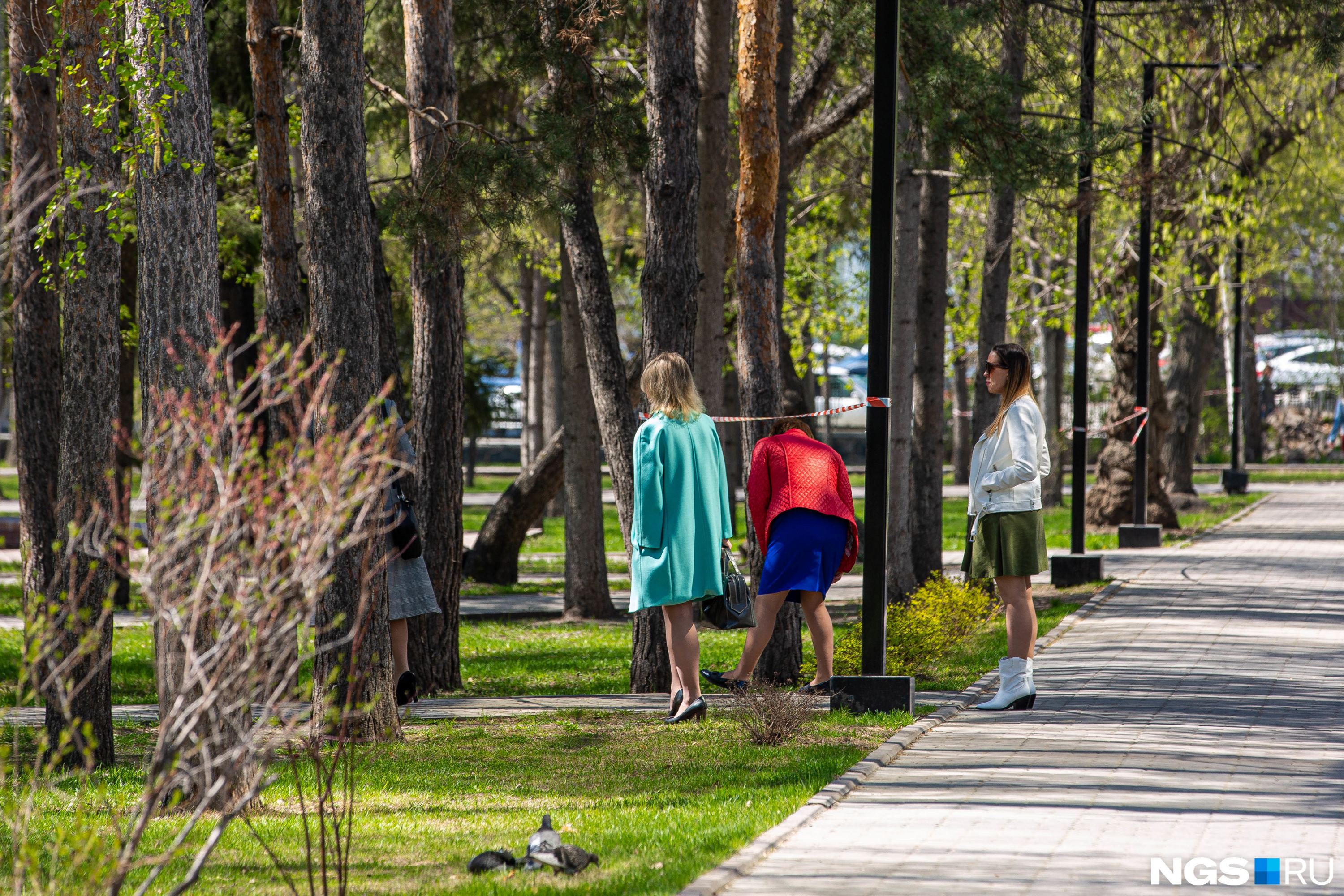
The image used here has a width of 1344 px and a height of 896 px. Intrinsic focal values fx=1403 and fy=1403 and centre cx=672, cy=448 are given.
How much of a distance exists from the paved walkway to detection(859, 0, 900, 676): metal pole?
2.31 ft

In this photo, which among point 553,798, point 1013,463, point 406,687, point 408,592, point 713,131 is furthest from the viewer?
point 713,131

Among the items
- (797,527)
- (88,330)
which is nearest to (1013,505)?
(797,527)

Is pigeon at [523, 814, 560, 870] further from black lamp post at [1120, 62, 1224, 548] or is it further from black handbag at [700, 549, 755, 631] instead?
black lamp post at [1120, 62, 1224, 548]

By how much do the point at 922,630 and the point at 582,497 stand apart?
579 centimetres

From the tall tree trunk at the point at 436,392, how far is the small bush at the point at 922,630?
8.54 ft

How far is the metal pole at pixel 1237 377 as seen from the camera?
27.4m

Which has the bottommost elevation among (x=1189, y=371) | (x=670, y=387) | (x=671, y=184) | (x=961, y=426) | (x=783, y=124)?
(x=670, y=387)

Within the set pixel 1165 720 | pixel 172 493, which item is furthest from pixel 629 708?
pixel 172 493

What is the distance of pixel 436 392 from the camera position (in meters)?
9.77

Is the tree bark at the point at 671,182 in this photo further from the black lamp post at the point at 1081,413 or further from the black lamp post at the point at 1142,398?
the black lamp post at the point at 1142,398

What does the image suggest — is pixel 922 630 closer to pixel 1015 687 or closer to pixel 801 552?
pixel 1015 687

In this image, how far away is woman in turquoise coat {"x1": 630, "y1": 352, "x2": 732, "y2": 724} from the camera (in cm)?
739

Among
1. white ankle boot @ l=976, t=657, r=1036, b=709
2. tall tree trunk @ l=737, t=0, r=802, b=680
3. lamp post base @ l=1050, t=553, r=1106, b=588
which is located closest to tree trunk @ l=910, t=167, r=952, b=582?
lamp post base @ l=1050, t=553, r=1106, b=588

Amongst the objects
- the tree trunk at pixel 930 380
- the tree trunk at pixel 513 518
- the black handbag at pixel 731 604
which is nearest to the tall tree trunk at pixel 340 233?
the black handbag at pixel 731 604
